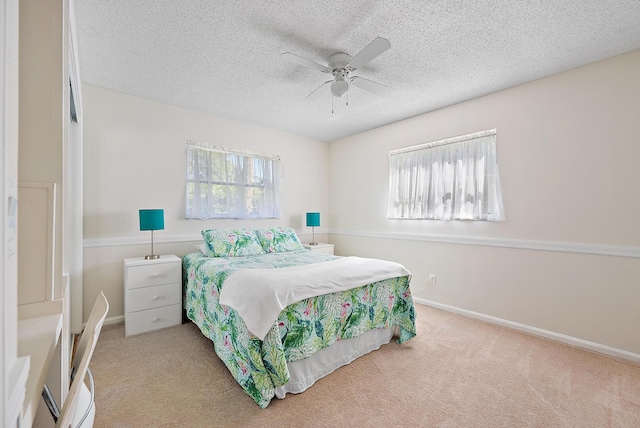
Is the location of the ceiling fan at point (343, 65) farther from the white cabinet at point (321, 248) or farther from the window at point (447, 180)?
the white cabinet at point (321, 248)

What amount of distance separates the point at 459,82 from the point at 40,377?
3396 mm

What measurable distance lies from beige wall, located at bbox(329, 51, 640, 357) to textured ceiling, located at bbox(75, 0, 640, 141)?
0.24 m

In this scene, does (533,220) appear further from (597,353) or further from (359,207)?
(359,207)

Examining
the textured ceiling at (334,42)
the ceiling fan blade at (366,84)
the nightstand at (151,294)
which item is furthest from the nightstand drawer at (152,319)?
the ceiling fan blade at (366,84)

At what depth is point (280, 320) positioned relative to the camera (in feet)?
5.98

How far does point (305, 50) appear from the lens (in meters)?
2.25

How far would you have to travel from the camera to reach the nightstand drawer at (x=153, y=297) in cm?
268

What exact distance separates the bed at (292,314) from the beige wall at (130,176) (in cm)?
74

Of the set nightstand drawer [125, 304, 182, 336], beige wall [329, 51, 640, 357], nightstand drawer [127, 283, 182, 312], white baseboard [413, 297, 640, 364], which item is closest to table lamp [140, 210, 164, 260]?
nightstand drawer [127, 283, 182, 312]

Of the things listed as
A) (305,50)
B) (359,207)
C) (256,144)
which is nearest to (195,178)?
(256,144)

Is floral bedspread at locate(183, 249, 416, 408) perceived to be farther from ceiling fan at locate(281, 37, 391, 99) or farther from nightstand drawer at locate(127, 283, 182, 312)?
ceiling fan at locate(281, 37, 391, 99)

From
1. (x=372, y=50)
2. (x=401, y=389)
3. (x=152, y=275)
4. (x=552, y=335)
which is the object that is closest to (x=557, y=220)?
(x=552, y=335)

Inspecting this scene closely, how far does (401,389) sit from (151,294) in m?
2.45

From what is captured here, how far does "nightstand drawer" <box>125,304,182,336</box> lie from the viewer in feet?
8.73
